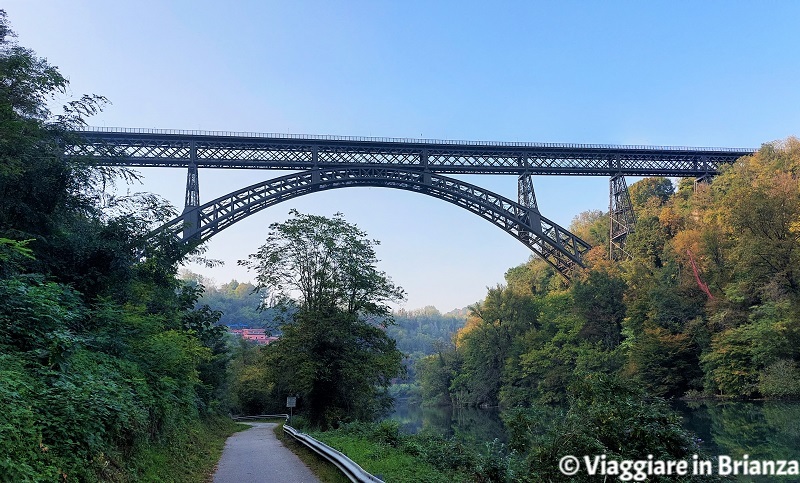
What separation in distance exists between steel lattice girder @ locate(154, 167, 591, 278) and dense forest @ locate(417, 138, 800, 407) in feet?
11.3

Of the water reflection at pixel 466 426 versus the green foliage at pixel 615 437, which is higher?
the green foliage at pixel 615 437

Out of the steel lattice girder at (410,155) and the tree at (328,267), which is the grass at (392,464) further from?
the steel lattice girder at (410,155)

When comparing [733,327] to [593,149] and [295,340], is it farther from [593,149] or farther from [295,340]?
[295,340]

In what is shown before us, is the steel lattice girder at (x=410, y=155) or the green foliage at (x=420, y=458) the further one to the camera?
the steel lattice girder at (x=410, y=155)

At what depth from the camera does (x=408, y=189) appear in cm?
3909

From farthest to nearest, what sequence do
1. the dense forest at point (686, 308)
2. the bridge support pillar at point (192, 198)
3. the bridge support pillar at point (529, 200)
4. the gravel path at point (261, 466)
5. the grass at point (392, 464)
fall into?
the bridge support pillar at point (529, 200) < the bridge support pillar at point (192, 198) < the dense forest at point (686, 308) < the gravel path at point (261, 466) < the grass at point (392, 464)

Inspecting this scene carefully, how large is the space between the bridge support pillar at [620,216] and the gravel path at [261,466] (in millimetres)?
35370

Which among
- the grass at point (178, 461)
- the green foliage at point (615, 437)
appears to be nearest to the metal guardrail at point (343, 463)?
the grass at point (178, 461)

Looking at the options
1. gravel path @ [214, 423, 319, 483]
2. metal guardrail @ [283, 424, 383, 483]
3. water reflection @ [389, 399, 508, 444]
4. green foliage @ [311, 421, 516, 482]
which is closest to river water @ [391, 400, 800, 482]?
water reflection @ [389, 399, 508, 444]

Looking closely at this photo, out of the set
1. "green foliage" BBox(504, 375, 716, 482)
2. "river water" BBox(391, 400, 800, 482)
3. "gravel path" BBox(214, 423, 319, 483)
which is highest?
"green foliage" BBox(504, 375, 716, 482)

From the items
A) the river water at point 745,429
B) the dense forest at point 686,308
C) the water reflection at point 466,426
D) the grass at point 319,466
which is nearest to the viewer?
the grass at point 319,466

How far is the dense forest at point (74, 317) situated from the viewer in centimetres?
548

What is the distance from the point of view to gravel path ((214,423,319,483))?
9.79 metres

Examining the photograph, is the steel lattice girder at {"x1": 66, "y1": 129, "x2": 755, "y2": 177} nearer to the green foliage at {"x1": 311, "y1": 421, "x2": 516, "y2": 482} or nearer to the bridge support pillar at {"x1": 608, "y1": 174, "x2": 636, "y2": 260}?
the bridge support pillar at {"x1": 608, "y1": 174, "x2": 636, "y2": 260}
